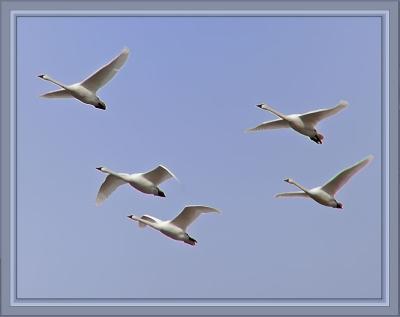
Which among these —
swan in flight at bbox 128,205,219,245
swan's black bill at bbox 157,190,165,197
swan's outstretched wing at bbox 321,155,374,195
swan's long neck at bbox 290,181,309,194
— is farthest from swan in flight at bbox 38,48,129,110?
swan's outstretched wing at bbox 321,155,374,195

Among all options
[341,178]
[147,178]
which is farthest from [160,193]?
[341,178]

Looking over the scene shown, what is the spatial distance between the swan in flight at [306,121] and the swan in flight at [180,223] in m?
2.37

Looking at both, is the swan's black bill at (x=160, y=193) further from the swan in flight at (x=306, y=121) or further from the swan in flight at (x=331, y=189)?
the swan in flight at (x=306, y=121)

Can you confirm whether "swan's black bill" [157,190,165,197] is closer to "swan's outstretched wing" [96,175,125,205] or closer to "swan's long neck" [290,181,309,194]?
"swan's outstretched wing" [96,175,125,205]

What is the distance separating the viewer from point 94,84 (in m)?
14.5

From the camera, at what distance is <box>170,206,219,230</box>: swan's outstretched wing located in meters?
14.1

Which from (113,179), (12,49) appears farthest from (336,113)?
(12,49)

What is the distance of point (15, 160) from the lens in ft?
45.5

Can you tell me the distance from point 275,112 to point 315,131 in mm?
Answer: 1035

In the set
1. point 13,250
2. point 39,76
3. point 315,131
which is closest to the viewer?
point 13,250

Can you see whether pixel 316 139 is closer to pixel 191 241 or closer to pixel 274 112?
pixel 274 112

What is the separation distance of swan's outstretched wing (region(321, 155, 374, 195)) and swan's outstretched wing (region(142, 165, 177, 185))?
2869 millimetres

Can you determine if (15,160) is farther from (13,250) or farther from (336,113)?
(336,113)

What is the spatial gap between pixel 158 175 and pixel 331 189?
3151mm
